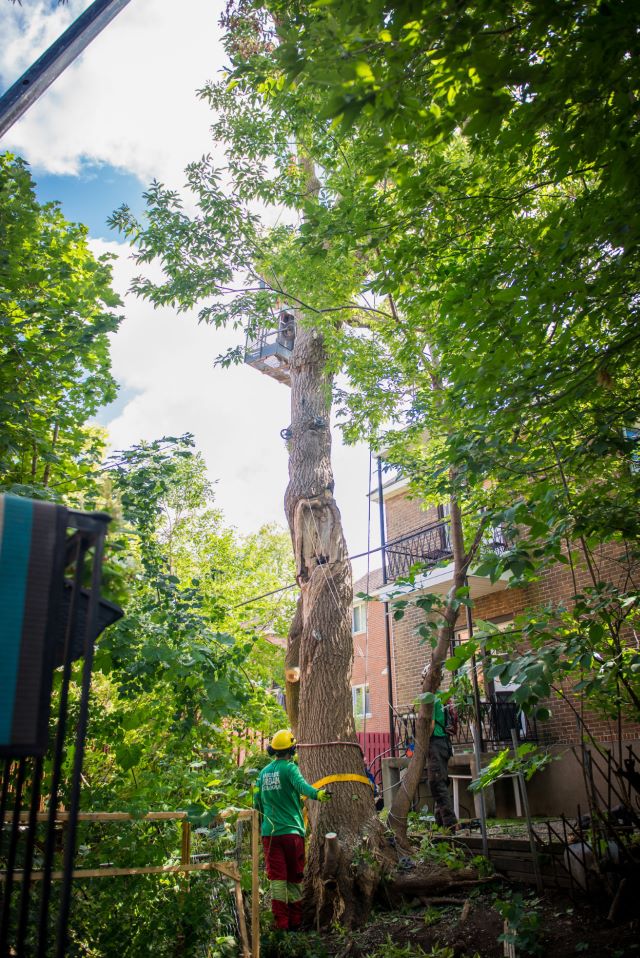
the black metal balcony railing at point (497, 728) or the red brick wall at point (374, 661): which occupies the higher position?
the red brick wall at point (374, 661)

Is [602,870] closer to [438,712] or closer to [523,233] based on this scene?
[438,712]

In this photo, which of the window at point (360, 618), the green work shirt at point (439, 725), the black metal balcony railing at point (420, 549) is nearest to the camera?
the green work shirt at point (439, 725)

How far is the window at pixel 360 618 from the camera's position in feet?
73.0

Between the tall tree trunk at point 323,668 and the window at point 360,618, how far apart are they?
14.0 m

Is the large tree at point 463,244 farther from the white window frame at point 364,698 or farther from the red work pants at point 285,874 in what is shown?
the white window frame at point 364,698

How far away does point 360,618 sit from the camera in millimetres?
22781

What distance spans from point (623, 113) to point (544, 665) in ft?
9.33

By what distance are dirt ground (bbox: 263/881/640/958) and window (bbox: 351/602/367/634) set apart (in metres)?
16.0

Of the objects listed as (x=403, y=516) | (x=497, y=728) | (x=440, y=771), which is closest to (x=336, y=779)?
(x=440, y=771)

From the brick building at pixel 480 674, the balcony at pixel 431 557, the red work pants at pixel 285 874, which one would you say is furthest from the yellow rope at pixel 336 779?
the balcony at pixel 431 557

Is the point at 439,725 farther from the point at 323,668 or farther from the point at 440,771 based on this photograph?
the point at 323,668

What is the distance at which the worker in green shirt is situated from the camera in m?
8.18

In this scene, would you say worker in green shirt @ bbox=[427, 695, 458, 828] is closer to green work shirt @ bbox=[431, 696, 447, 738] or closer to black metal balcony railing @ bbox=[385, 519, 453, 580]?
green work shirt @ bbox=[431, 696, 447, 738]

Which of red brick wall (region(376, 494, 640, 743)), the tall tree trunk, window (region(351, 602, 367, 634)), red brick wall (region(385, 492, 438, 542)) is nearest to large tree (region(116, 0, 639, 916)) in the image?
the tall tree trunk
